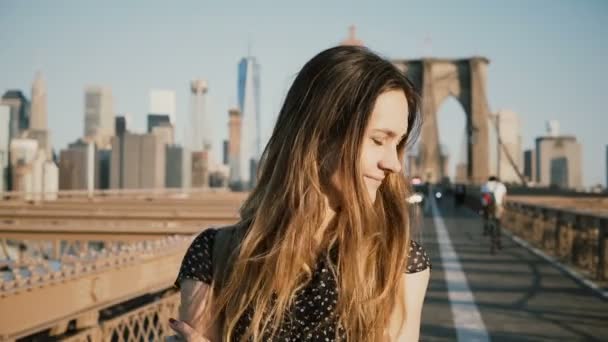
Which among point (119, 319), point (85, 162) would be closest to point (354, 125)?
point (119, 319)

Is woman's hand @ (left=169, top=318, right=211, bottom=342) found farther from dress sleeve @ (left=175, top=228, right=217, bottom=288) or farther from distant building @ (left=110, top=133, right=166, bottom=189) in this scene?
distant building @ (left=110, top=133, right=166, bottom=189)

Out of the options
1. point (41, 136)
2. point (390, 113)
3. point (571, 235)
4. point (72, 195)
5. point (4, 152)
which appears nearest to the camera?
point (390, 113)

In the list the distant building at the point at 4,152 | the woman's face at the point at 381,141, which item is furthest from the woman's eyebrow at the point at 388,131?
the distant building at the point at 4,152

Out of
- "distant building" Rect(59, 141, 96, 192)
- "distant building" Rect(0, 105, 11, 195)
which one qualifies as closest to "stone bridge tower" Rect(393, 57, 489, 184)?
"distant building" Rect(59, 141, 96, 192)

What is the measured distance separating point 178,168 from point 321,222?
71027 mm

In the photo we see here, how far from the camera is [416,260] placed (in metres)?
1.49

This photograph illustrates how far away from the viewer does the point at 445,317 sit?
6262 mm

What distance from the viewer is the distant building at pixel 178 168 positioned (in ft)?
226

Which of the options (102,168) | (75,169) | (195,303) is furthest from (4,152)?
(195,303)

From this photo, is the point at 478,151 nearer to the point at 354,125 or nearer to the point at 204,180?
the point at 204,180

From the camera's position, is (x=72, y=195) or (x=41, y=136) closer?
(x=72, y=195)

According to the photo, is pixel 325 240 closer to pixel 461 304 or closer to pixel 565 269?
pixel 461 304

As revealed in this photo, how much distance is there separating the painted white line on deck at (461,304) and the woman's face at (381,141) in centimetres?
420

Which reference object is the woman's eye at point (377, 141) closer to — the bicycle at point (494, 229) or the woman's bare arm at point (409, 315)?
the woman's bare arm at point (409, 315)
